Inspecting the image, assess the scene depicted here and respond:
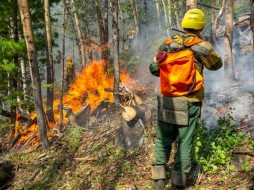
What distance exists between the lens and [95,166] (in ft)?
19.8

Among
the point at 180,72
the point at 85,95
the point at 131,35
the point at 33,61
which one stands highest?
the point at 131,35

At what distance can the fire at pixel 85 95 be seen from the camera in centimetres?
960

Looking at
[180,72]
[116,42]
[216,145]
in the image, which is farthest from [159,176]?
[116,42]

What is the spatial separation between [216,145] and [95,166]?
2.84m

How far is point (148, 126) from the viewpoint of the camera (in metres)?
6.35

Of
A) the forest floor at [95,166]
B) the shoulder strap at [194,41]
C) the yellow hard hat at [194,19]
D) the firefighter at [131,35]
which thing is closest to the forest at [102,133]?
the forest floor at [95,166]

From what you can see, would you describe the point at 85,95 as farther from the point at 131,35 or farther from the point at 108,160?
the point at 131,35

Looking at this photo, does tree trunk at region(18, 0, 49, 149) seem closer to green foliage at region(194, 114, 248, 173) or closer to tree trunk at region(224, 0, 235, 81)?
green foliage at region(194, 114, 248, 173)

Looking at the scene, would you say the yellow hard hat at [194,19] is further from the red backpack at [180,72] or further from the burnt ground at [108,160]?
the burnt ground at [108,160]

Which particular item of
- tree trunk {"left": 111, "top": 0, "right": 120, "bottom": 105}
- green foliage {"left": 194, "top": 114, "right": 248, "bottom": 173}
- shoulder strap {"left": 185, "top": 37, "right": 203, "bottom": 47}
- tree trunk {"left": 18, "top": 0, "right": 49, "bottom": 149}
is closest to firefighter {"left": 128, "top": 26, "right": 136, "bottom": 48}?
tree trunk {"left": 111, "top": 0, "right": 120, "bottom": 105}

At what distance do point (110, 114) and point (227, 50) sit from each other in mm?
4783

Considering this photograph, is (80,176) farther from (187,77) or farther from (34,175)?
(187,77)

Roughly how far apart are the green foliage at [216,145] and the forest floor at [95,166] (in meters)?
0.16

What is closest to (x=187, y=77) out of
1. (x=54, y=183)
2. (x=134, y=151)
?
(x=134, y=151)
